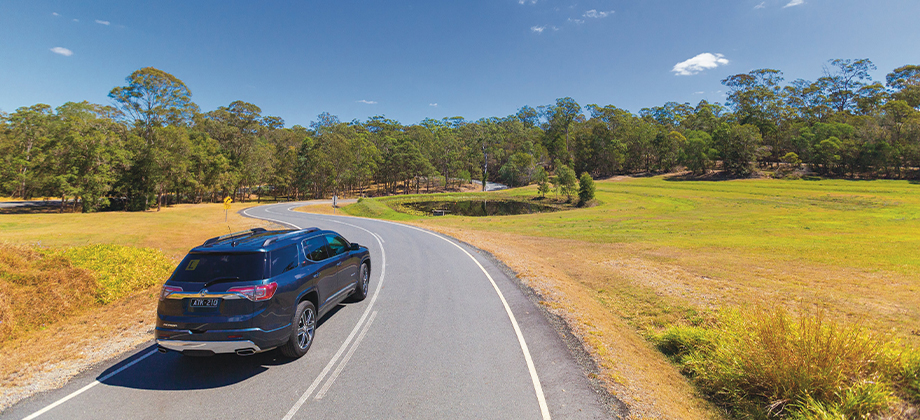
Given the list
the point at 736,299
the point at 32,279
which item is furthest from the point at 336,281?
the point at 736,299

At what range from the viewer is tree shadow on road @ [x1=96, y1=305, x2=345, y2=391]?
17.5ft

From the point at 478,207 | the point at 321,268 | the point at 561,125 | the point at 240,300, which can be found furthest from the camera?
the point at 561,125

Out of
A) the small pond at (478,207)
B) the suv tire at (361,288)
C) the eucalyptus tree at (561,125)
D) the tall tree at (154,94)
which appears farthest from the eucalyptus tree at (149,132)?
the eucalyptus tree at (561,125)

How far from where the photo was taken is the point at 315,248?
292 inches

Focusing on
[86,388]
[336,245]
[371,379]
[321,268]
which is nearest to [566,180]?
[336,245]

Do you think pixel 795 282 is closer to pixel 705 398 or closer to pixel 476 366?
pixel 705 398

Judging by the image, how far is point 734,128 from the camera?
8250cm

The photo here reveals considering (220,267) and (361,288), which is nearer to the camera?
(220,267)

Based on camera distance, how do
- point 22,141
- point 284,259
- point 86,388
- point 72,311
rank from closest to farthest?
1. point 86,388
2. point 284,259
3. point 72,311
4. point 22,141

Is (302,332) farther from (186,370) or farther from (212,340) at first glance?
(186,370)

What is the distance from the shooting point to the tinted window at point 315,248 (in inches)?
280

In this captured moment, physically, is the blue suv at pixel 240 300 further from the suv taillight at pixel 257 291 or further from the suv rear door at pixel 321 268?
the suv rear door at pixel 321 268

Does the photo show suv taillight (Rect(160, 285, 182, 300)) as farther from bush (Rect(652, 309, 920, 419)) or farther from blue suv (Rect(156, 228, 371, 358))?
bush (Rect(652, 309, 920, 419))

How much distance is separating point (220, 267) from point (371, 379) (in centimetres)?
299
